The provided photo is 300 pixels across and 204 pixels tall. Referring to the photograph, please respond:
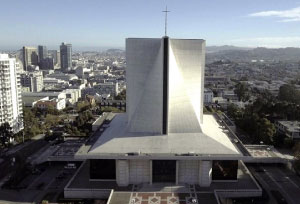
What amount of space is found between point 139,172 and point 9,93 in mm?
33630

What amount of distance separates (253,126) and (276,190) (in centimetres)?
1932

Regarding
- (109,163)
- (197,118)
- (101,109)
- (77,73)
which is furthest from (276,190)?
(77,73)

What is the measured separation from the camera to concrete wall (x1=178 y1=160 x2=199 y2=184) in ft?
107

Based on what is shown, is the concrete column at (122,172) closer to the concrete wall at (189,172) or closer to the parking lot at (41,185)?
the concrete wall at (189,172)

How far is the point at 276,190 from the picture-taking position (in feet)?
112

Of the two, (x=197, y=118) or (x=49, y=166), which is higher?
(x=197, y=118)

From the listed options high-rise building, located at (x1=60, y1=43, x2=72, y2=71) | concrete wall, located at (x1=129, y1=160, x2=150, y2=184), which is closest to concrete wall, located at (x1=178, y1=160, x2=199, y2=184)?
concrete wall, located at (x1=129, y1=160, x2=150, y2=184)

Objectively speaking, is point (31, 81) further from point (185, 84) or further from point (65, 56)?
point (185, 84)

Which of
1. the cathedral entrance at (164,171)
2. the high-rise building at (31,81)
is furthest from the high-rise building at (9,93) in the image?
the high-rise building at (31,81)

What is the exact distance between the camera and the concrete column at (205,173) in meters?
32.2

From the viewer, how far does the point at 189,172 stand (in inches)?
1296

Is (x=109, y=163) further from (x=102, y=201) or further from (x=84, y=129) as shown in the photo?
(x=84, y=129)

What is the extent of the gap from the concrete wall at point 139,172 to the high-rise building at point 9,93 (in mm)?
31741

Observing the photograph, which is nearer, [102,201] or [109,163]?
[102,201]
